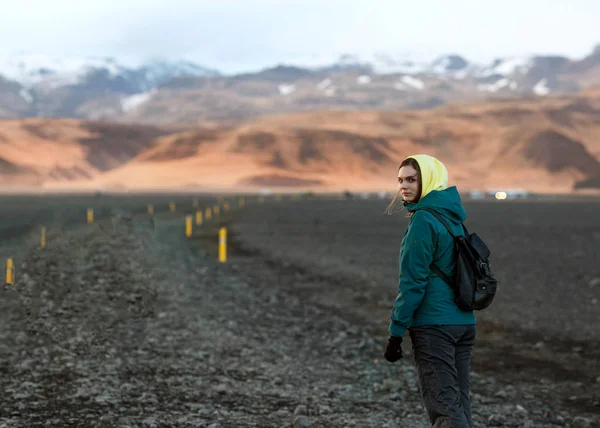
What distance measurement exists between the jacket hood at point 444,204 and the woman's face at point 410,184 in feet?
0.17

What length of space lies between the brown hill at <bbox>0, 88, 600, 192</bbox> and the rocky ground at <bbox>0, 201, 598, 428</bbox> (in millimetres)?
101111

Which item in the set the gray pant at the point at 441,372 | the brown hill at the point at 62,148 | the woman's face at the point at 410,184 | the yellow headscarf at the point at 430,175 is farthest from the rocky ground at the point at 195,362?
the brown hill at the point at 62,148

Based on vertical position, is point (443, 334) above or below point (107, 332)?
above

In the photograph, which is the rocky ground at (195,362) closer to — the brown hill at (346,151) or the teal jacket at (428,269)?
the teal jacket at (428,269)

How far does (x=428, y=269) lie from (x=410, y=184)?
0.56 meters

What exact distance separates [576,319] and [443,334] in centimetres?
982

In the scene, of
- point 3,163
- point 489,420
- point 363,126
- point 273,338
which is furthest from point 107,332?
point 363,126

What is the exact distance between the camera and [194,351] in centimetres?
1013

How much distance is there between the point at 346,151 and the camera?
133875 mm

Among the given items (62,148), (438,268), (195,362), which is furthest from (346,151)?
(438,268)

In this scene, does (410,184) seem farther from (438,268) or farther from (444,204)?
(438,268)

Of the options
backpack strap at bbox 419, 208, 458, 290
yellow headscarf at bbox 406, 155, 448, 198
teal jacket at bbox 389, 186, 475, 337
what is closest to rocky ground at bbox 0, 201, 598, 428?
teal jacket at bbox 389, 186, 475, 337

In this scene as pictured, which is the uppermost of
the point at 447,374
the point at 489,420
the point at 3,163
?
the point at 3,163

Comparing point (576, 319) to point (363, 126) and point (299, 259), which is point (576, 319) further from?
point (363, 126)
